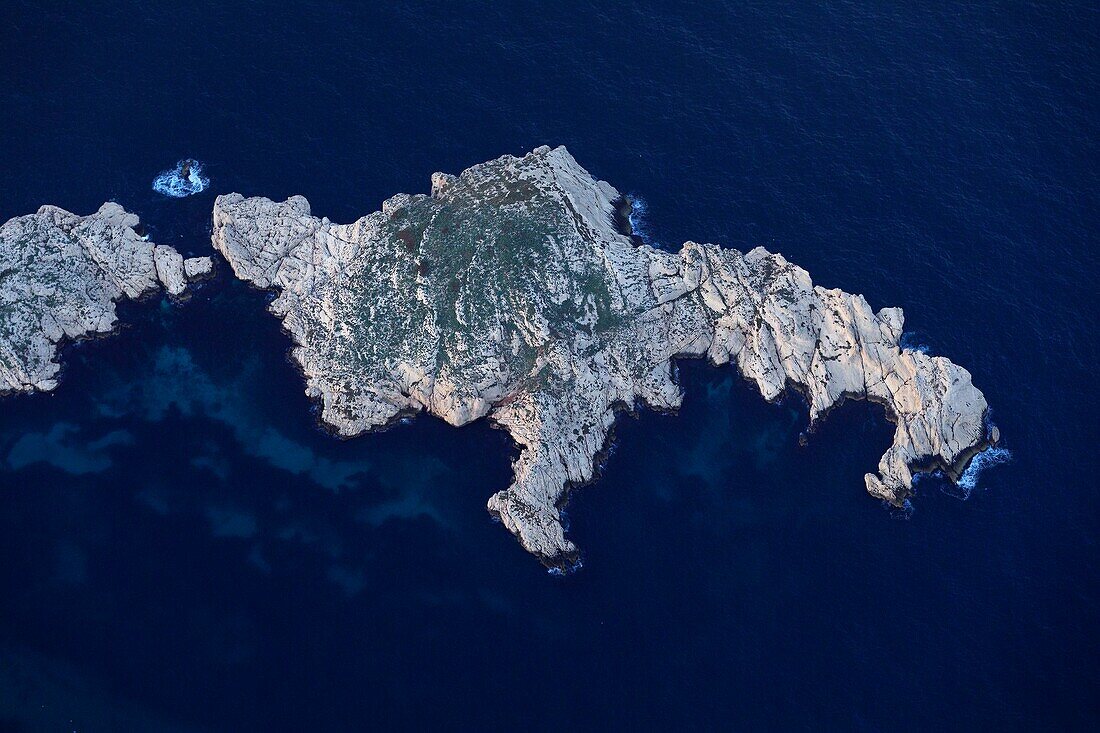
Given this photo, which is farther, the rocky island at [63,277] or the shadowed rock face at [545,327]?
the rocky island at [63,277]

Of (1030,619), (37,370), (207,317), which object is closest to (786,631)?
(1030,619)

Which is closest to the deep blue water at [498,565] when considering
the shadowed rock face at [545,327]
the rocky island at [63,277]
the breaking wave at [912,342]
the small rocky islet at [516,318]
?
the breaking wave at [912,342]

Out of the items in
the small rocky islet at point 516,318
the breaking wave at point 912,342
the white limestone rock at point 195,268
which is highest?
the breaking wave at point 912,342

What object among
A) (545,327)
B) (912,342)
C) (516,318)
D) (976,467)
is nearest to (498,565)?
(545,327)

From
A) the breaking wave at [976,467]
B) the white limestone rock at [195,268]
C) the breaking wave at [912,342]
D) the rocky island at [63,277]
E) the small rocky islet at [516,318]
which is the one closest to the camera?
the breaking wave at [976,467]

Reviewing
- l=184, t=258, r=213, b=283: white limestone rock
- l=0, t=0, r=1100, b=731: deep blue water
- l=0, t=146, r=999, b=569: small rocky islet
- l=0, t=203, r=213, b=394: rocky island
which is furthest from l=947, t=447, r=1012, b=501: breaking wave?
l=0, t=203, r=213, b=394: rocky island

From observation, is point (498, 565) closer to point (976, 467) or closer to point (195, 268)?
point (195, 268)

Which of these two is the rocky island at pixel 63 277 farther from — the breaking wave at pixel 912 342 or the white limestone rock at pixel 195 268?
the breaking wave at pixel 912 342

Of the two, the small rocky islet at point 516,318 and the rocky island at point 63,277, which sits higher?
the small rocky islet at point 516,318
